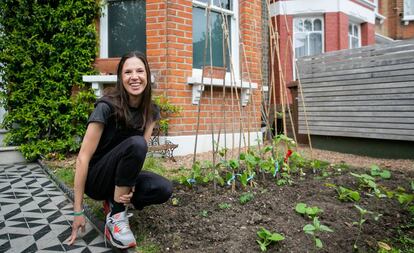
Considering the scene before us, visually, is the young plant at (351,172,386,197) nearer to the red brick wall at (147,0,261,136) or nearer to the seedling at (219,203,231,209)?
the seedling at (219,203,231,209)

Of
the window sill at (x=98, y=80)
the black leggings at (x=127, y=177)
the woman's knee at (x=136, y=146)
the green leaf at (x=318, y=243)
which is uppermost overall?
the window sill at (x=98, y=80)

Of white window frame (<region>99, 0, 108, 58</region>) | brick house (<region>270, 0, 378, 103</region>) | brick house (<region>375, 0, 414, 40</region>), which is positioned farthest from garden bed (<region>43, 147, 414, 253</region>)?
brick house (<region>375, 0, 414, 40</region>)

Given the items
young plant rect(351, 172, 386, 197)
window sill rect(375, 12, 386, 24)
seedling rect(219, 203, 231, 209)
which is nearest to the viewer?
seedling rect(219, 203, 231, 209)

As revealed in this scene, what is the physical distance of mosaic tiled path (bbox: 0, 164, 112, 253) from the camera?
82.7 inches

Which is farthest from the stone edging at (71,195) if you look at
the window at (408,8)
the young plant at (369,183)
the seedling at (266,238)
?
the window at (408,8)

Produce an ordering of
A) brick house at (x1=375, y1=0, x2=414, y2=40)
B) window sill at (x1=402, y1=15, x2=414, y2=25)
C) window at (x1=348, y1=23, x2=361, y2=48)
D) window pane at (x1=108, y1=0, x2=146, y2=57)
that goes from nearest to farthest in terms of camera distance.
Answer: window pane at (x1=108, y1=0, x2=146, y2=57)
window at (x1=348, y1=23, x2=361, y2=48)
window sill at (x1=402, y1=15, x2=414, y2=25)
brick house at (x1=375, y1=0, x2=414, y2=40)

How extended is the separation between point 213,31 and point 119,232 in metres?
4.48

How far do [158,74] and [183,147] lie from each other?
115 centimetres

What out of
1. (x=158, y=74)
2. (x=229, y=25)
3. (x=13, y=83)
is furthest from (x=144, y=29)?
(x=13, y=83)

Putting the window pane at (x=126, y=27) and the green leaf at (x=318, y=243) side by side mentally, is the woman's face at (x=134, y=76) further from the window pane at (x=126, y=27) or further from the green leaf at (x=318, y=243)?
the window pane at (x=126, y=27)

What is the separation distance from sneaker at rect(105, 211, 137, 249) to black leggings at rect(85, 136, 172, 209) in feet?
0.61

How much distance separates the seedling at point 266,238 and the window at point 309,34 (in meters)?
9.86

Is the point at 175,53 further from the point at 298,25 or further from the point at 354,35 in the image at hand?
the point at 354,35

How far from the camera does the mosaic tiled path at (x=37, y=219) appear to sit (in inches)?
82.7
